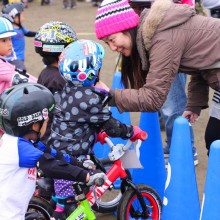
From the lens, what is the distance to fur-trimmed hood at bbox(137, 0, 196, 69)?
3.50m

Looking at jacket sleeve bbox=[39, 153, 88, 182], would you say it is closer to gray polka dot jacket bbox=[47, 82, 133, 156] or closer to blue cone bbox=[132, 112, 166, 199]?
gray polka dot jacket bbox=[47, 82, 133, 156]

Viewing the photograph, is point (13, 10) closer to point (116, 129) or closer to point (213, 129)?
point (116, 129)

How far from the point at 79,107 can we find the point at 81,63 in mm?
279

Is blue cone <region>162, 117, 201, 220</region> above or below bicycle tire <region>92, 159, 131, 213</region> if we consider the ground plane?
above

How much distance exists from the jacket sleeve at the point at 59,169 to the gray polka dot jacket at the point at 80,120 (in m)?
0.47

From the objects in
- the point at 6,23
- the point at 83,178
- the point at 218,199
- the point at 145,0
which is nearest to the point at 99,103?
the point at 83,178

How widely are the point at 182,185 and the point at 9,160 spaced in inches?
45.7

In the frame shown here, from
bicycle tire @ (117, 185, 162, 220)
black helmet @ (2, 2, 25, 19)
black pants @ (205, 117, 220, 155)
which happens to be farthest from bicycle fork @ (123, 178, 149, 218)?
black helmet @ (2, 2, 25, 19)

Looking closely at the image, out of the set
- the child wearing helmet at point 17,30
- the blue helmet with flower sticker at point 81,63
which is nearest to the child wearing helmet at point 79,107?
the blue helmet with flower sticker at point 81,63

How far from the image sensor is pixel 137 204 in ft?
13.6

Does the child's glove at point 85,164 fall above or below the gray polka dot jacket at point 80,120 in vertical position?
below

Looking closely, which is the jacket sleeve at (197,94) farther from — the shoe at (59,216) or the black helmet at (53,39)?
the shoe at (59,216)

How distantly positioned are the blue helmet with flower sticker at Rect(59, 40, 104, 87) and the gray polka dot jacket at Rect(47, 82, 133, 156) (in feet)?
0.25

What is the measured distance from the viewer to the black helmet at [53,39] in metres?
4.47
